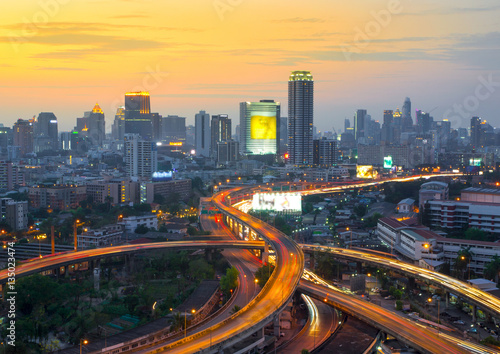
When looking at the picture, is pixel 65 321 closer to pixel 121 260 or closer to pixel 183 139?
pixel 121 260

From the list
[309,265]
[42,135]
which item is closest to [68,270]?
[309,265]

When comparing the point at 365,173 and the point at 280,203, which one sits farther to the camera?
the point at 365,173

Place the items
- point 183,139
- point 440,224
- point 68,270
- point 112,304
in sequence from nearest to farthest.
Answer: point 112,304
point 68,270
point 440,224
point 183,139

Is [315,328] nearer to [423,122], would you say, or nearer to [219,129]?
[219,129]

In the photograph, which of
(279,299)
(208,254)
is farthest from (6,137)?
(279,299)

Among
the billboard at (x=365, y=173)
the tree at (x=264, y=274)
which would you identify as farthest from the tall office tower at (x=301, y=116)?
the tree at (x=264, y=274)

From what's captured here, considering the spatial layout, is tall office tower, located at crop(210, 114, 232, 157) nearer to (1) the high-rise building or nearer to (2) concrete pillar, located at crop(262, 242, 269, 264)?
(1) the high-rise building

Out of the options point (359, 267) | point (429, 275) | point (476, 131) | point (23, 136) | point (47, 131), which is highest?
point (476, 131)
